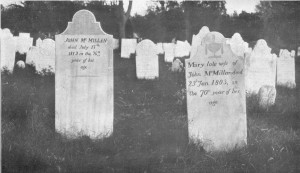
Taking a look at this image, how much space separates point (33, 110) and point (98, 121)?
99 centimetres

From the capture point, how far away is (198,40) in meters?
11.5

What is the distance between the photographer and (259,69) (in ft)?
26.0

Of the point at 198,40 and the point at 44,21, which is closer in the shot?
the point at 198,40

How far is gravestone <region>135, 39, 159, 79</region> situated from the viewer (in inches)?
384

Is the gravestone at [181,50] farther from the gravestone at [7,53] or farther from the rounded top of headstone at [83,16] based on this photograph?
the rounded top of headstone at [83,16]

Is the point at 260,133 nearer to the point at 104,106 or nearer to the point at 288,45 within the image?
the point at 104,106

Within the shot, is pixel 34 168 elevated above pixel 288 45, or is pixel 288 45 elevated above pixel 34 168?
pixel 288 45

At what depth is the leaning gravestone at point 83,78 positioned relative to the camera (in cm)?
514

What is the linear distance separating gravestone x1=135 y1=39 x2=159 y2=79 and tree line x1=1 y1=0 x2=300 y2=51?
8424 millimetres

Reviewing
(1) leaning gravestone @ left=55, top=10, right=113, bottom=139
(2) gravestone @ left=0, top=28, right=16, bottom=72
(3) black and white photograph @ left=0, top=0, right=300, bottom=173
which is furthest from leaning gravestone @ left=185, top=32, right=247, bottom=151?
(2) gravestone @ left=0, top=28, right=16, bottom=72

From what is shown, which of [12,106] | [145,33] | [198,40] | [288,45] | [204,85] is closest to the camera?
[204,85]

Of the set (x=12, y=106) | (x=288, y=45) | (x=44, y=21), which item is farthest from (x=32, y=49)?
(x=288, y=45)

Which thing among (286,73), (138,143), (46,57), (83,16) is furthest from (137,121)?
(286,73)

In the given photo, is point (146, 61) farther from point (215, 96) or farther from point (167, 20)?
point (167, 20)
